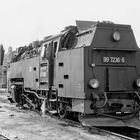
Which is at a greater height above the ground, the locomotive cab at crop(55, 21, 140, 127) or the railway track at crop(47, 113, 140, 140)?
the locomotive cab at crop(55, 21, 140, 127)

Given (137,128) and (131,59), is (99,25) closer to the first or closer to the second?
(131,59)

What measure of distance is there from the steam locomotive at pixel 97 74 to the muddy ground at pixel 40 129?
476 mm

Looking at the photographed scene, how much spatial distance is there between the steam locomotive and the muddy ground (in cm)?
48

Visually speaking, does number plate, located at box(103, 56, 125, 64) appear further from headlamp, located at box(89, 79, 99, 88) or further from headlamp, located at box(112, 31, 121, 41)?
headlamp, located at box(89, 79, 99, 88)

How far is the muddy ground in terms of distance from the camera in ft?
25.2

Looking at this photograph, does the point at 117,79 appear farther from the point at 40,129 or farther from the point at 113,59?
the point at 40,129

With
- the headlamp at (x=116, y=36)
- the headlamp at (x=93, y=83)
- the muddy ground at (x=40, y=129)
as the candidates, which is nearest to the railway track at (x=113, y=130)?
the muddy ground at (x=40, y=129)

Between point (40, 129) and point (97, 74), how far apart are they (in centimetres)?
230

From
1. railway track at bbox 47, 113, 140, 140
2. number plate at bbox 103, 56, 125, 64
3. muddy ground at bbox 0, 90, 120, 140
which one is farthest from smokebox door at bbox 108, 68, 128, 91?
muddy ground at bbox 0, 90, 120, 140

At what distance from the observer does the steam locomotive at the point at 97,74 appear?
8.46 meters

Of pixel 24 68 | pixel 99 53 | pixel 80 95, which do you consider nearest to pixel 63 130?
pixel 80 95

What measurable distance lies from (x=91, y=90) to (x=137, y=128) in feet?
6.22

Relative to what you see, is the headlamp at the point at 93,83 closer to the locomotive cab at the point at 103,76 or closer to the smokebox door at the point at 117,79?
the locomotive cab at the point at 103,76

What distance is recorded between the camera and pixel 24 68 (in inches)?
527
